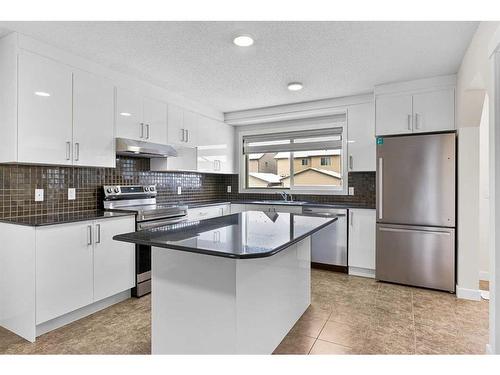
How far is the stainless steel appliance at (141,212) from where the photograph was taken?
307cm

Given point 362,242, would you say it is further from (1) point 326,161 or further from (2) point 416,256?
(1) point 326,161

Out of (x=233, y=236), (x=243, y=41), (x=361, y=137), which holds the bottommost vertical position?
(x=233, y=236)

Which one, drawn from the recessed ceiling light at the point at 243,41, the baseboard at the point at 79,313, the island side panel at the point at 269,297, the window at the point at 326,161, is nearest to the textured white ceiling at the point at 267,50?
the recessed ceiling light at the point at 243,41

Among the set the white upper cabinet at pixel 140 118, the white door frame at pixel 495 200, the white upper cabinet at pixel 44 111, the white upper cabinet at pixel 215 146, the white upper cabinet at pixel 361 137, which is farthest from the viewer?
the white upper cabinet at pixel 215 146

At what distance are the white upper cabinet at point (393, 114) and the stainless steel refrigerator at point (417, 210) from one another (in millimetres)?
113

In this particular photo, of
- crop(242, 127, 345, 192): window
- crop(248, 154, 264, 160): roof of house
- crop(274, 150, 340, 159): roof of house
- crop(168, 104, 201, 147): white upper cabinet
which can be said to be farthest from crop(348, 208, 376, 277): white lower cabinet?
crop(168, 104, 201, 147): white upper cabinet

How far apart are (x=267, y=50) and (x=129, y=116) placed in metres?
1.65

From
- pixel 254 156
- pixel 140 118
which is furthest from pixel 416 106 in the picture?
pixel 140 118

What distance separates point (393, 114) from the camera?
3.50 meters

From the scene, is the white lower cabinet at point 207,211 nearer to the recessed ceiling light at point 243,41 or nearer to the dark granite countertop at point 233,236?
the dark granite countertop at point 233,236
